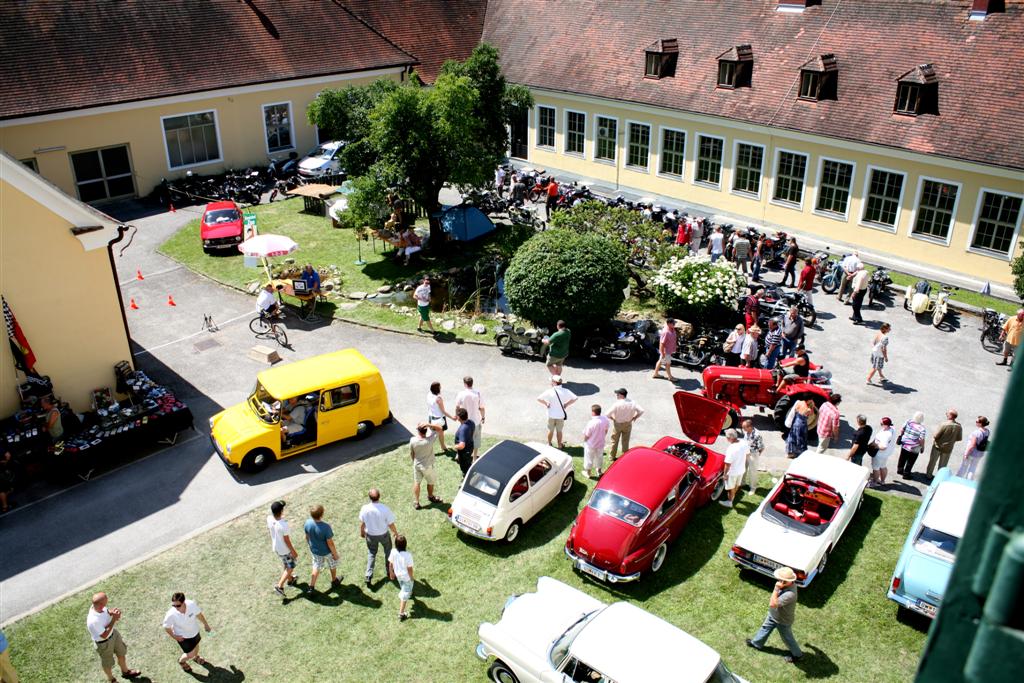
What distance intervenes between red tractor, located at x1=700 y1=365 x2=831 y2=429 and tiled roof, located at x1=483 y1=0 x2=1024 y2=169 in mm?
12044

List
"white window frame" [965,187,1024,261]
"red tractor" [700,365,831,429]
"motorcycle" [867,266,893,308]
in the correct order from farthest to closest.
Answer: "white window frame" [965,187,1024,261], "motorcycle" [867,266,893,308], "red tractor" [700,365,831,429]

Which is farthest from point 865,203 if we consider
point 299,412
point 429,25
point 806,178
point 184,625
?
point 184,625

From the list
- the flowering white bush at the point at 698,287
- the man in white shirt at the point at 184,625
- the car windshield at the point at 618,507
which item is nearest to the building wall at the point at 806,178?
the flowering white bush at the point at 698,287

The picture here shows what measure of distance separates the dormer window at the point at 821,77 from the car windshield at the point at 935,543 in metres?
20.6

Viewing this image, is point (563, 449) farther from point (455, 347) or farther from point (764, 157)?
point (764, 157)

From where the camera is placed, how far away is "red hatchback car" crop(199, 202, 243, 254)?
29031mm

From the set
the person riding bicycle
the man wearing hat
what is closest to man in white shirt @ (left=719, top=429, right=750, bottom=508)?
the man wearing hat

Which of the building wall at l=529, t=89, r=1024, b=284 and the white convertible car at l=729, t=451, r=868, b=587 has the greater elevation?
the building wall at l=529, t=89, r=1024, b=284

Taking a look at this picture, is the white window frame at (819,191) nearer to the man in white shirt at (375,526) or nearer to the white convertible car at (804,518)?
the white convertible car at (804,518)

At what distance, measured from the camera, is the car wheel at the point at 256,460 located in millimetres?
17500

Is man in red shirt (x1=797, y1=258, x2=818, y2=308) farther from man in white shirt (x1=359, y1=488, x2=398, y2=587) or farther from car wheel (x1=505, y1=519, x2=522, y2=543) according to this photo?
man in white shirt (x1=359, y1=488, x2=398, y2=587)

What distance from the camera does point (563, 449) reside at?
722 inches

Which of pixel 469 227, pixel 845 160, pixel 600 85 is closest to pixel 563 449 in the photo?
pixel 469 227

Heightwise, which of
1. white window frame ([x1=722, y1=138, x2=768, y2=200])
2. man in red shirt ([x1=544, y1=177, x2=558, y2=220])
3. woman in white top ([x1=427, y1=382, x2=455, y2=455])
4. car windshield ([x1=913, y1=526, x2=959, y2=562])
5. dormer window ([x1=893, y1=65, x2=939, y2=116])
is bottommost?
woman in white top ([x1=427, y1=382, x2=455, y2=455])
